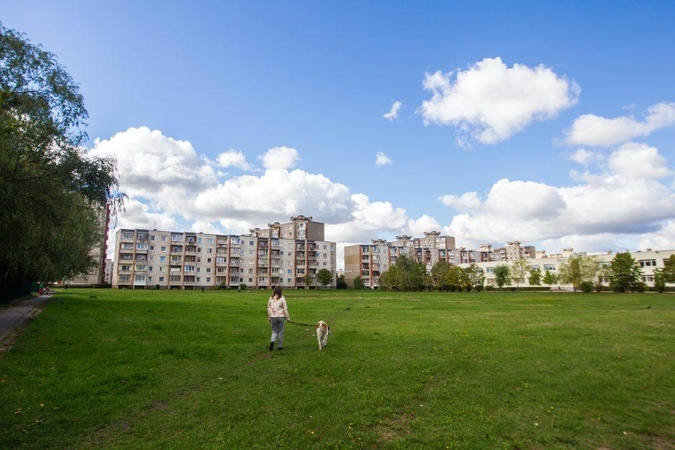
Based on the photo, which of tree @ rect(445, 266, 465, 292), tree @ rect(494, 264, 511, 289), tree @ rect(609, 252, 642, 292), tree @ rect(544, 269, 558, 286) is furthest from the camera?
tree @ rect(494, 264, 511, 289)

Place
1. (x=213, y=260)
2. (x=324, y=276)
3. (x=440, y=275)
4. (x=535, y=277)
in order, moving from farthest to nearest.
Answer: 1. (x=324, y=276)
2. (x=213, y=260)
3. (x=535, y=277)
4. (x=440, y=275)

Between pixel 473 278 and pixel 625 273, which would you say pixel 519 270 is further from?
pixel 625 273

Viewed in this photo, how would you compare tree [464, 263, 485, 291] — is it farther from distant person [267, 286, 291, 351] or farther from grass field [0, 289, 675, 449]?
distant person [267, 286, 291, 351]

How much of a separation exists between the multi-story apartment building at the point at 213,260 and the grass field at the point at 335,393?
388ft

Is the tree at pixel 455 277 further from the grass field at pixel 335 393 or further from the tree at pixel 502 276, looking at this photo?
the grass field at pixel 335 393

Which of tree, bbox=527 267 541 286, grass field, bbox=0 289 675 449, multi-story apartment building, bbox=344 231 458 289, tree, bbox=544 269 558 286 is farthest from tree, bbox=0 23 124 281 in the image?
Result: multi-story apartment building, bbox=344 231 458 289

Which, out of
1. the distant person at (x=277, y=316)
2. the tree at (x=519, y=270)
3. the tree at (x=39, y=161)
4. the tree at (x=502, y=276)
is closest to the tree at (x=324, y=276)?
the tree at (x=502, y=276)

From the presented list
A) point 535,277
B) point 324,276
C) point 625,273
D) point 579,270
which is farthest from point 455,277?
point 324,276

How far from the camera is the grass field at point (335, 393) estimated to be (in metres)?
7.84

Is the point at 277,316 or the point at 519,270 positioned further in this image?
the point at 519,270

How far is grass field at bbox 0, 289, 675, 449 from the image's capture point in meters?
7.84

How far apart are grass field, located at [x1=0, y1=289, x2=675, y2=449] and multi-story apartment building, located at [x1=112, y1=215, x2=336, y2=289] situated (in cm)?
11823

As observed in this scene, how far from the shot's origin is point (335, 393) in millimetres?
10461

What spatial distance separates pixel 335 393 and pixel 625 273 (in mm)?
103342
